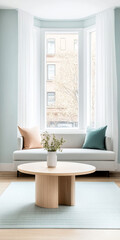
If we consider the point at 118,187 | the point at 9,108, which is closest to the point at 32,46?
the point at 9,108

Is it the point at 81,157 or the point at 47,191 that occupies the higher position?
the point at 81,157

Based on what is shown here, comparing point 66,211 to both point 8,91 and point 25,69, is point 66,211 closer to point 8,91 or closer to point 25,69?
point 8,91

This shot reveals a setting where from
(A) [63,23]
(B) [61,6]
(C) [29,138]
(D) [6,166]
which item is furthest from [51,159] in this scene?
(A) [63,23]

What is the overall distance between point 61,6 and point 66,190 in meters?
3.62

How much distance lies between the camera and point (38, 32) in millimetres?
6484

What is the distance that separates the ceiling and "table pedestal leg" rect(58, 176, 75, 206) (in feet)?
11.0

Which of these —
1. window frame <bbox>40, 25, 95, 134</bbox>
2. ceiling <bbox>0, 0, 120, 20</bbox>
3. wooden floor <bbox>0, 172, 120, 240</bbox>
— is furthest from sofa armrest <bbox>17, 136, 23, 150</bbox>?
wooden floor <bbox>0, 172, 120, 240</bbox>

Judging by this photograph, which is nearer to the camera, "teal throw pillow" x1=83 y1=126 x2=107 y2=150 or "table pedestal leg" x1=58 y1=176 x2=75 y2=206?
"table pedestal leg" x1=58 y1=176 x2=75 y2=206

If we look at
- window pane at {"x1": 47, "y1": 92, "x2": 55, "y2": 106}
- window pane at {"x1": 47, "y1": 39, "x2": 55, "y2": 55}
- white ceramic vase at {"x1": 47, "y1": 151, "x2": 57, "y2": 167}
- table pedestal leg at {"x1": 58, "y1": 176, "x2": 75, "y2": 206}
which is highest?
window pane at {"x1": 47, "y1": 39, "x2": 55, "y2": 55}

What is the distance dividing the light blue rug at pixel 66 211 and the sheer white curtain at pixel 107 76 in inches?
69.2

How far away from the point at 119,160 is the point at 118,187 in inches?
58.5

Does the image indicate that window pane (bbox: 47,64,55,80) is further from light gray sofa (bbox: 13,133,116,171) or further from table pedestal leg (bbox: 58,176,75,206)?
table pedestal leg (bbox: 58,176,75,206)

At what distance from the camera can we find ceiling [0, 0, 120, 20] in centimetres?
559

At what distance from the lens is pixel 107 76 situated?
5.98 meters
